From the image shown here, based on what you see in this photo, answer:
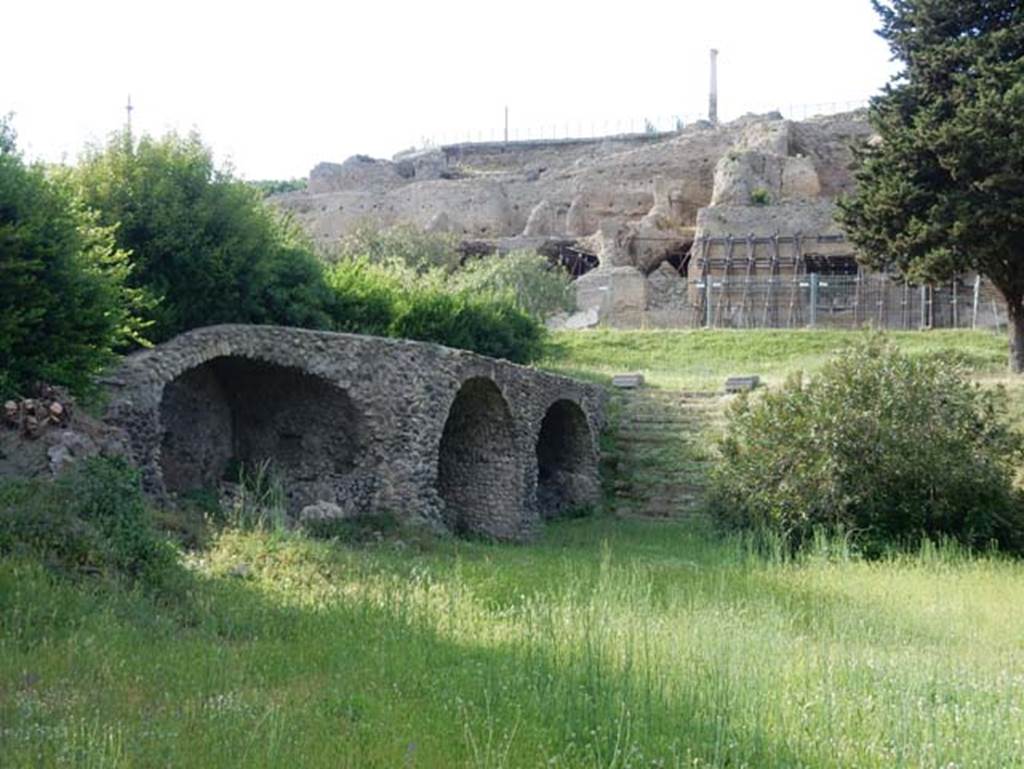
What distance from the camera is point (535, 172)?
192 feet

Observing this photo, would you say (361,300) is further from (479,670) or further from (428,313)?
(479,670)

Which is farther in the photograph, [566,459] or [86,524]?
[566,459]

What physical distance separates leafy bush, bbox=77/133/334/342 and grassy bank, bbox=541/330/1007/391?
492 inches

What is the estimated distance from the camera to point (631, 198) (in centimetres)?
5328

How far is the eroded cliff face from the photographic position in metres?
42.0

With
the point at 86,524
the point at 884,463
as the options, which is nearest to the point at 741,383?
the point at 884,463

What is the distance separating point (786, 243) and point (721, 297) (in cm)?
322

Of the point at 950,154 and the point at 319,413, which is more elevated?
the point at 950,154

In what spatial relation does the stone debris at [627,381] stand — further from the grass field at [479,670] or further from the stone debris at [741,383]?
the grass field at [479,670]

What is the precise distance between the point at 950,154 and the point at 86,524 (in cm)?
2012

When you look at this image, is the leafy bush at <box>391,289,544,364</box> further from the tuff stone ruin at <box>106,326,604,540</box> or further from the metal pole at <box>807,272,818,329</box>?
the metal pole at <box>807,272,818,329</box>

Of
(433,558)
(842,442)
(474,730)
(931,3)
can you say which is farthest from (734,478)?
(931,3)

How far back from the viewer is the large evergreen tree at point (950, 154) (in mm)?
23766

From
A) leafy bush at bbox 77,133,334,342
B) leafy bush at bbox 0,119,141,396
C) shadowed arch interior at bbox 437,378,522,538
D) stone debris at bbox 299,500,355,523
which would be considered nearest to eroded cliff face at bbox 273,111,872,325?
shadowed arch interior at bbox 437,378,522,538
